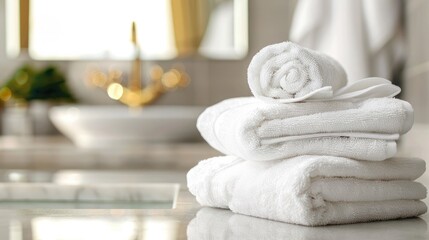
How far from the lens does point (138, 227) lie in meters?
0.86

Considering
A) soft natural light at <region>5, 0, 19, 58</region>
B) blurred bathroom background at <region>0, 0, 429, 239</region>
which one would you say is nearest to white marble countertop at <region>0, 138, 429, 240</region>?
blurred bathroom background at <region>0, 0, 429, 239</region>

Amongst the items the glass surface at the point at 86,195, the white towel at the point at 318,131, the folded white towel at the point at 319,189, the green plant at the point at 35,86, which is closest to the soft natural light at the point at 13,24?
the green plant at the point at 35,86

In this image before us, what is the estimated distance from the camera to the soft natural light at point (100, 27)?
9.73ft

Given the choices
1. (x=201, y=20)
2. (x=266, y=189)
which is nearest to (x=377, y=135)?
(x=266, y=189)

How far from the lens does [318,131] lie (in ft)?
2.80

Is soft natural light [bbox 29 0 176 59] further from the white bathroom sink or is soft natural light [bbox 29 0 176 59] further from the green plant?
the white bathroom sink

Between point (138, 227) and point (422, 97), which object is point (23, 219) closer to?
point (138, 227)

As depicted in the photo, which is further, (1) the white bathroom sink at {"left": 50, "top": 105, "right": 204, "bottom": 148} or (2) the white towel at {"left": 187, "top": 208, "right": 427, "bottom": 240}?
(1) the white bathroom sink at {"left": 50, "top": 105, "right": 204, "bottom": 148}

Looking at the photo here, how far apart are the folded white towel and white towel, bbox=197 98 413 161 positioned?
16 mm

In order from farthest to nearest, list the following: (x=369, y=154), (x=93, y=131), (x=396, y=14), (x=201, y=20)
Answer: (x=201, y=20)
(x=93, y=131)
(x=396, y=14)
(x=369, y=154)

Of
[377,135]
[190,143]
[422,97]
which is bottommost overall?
[190,143]

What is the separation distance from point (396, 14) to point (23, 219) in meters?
1.36

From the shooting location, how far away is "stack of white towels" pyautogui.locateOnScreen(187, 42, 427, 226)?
841mm

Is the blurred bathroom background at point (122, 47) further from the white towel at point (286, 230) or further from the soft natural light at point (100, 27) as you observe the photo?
the white towel at point (286, 230)
